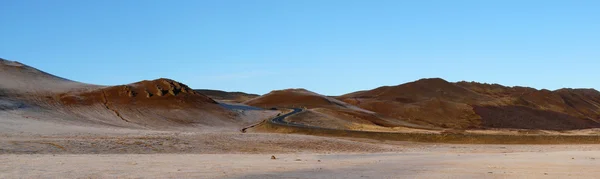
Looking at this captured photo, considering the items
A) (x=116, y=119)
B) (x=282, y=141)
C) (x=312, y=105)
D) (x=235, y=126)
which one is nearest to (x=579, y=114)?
(x=312, y=105)

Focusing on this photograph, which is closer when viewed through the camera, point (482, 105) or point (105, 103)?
point (105, 103)

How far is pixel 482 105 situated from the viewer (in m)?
93.6

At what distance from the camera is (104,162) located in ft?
57.7

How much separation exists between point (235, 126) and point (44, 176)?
3690 cm

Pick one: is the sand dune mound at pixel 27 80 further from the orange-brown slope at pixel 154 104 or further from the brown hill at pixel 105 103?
the orange-brown slope at pixel 154 104

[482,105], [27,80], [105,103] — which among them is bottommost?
[105,103]

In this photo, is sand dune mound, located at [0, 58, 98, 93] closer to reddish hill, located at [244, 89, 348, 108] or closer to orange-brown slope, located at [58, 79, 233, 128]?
orange-brown slope, located at [58, 79, 233, 128]

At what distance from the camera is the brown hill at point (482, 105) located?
80875 mm

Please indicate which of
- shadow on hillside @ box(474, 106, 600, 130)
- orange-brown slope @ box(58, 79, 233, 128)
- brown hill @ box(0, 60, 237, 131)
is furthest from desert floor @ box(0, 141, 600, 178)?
shadow on hillside @ box(474, 106, 600, 130)

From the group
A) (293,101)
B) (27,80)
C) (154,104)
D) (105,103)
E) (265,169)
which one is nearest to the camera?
(265,169)

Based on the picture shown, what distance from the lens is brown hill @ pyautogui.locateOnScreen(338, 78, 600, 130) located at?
8088cm

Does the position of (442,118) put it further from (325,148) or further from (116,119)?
(325,148)

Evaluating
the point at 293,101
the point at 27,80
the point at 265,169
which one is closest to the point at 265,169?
the point at 265,169

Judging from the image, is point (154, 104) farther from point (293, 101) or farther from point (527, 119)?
point (527, 119)
